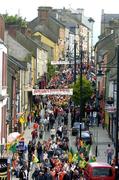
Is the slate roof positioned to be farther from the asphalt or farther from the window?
the window

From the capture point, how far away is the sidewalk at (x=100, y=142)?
48.7 m

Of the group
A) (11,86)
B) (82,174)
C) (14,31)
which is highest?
(14,31)

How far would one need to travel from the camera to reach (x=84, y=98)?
71.2 meters

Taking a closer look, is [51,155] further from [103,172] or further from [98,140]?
[98,140]

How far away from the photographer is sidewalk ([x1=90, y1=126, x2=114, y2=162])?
1916 inches

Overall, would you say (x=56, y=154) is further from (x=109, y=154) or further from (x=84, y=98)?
(x=84, y=98)

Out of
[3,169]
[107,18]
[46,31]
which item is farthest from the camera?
[107,18]

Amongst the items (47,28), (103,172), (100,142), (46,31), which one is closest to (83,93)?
(100,142)

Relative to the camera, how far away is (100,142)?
5584 cm

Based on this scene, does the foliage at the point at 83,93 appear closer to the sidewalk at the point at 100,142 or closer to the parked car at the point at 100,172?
the sidewalk at the point at 100,142

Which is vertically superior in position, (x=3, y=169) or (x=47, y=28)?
(x=47, y=28)

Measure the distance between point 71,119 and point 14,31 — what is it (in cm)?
1808

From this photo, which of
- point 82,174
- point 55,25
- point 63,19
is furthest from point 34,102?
point 63,19

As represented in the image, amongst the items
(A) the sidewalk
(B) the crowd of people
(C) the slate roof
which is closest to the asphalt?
(A) the sidewalk
